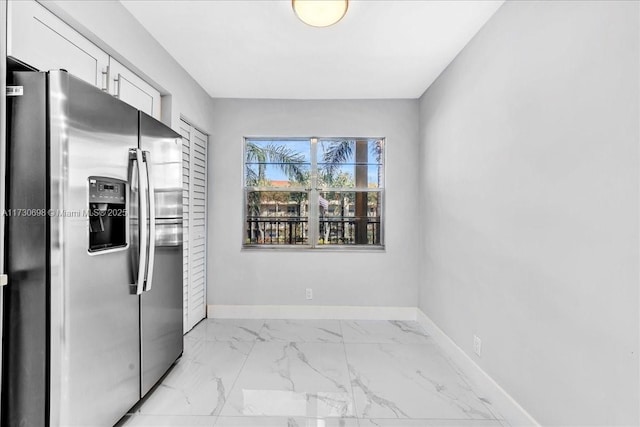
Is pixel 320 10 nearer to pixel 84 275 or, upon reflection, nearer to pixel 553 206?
pixel 553 206

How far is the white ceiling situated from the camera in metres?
2.12

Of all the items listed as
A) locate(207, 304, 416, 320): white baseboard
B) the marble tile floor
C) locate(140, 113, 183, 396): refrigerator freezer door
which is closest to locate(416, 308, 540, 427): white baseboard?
the marble tile floor

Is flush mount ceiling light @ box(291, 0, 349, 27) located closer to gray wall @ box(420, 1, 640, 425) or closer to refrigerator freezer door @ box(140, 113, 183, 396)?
gray wall @ box(420, 1, 640, 425)

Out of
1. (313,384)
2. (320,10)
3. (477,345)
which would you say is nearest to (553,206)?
(477,345)

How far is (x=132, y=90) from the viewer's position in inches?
90.9

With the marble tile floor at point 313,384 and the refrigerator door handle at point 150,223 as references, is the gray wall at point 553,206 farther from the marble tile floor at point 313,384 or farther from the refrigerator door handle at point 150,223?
the refrigerator door handle at point 150,223

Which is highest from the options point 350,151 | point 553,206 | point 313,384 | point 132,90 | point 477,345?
point 132,90

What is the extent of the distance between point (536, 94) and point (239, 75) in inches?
96.2

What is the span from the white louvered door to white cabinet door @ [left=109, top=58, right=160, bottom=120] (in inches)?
19.1

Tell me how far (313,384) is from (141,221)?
1.54 meters

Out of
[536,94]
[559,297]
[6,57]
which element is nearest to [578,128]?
[536,94]

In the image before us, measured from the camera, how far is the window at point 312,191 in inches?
154

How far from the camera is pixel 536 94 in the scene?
5.62ft

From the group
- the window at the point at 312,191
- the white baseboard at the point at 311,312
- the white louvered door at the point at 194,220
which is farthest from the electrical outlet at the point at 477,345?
the white louvered door at the point at 194,220
